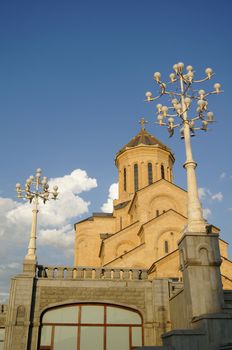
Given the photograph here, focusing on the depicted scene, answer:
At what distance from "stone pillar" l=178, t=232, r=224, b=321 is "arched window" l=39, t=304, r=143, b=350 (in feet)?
15.0

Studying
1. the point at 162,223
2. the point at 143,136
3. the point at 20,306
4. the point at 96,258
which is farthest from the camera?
the point at 143,136

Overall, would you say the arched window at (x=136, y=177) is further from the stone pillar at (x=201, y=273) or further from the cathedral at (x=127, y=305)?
the stone pillar at (x=201, y=273)

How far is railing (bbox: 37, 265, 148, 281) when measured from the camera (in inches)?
571

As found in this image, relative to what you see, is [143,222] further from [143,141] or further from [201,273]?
[201,273]

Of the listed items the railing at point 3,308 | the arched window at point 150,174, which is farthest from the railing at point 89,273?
the arched window at point 150,174

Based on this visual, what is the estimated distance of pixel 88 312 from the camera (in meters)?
13.8

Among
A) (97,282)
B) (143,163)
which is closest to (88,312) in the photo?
(97,282)

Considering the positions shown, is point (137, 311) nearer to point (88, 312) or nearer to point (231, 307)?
point (88, 312)

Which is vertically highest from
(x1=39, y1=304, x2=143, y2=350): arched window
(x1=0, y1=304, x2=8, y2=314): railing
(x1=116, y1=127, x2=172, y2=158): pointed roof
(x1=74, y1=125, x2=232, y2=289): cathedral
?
(x1=116, y1=127, x2=172, y2=158): pointed roof

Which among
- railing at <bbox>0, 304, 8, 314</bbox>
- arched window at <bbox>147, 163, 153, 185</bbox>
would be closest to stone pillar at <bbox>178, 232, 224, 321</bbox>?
railing at <bbox>0, 304, 8, 314</bbox>

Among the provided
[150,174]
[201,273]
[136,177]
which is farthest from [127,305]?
[136,177]

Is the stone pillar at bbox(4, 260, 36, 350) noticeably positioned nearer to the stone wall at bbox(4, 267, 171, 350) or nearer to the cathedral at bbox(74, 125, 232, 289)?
the stone wall at bbox(4, 267, 171, 350)

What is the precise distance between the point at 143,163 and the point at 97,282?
24.1 meters

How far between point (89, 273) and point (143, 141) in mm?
26528
